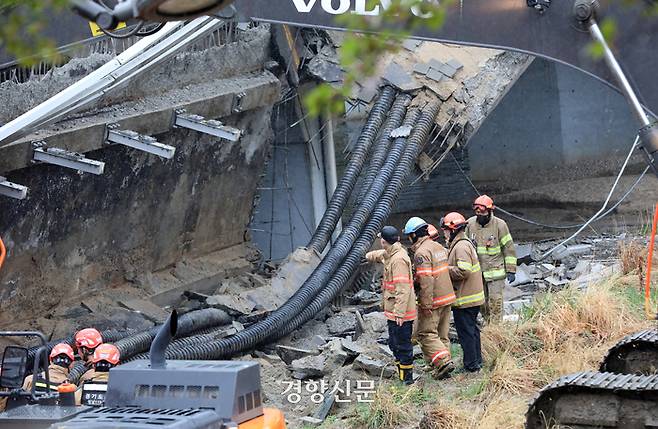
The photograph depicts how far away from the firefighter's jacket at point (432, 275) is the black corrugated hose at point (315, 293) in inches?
100

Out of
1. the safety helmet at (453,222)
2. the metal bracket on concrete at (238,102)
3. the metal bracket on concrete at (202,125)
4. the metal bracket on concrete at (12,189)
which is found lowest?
the safety helmet at (453,222)

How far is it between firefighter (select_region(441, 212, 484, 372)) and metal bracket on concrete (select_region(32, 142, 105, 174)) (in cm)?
383

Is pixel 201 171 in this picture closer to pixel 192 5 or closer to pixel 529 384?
pixel 529 384

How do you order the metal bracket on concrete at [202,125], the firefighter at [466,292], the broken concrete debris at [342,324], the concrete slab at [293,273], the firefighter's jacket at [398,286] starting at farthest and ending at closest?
the concrete slab at [293,273]
the metal bracket on concrete at [202,125]
the broken concrete debris at [342,324]
the firefighter at [466,292]
the firefighter's jacket at [398,286]

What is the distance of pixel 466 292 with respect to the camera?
38.3 ft

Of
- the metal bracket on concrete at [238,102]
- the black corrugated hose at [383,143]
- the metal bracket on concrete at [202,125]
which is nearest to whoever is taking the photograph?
the metal bracket on concrete at [202,125]

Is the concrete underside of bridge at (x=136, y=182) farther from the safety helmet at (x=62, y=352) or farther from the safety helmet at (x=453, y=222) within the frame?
the safety helmet at (x=453, y=222)

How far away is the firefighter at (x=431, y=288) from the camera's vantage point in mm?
11391

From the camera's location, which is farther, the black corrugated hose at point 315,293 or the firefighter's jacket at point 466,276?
the black corrugated hose at point 315,293

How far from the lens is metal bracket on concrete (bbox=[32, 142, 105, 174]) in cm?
1275

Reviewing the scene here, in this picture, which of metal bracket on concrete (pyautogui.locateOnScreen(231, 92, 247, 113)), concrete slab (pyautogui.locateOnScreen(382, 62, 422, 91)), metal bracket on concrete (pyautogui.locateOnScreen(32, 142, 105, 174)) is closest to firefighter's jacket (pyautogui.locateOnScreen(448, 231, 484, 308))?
metal bracket on concrete (pyautogui.locateOnScreen(32, 142, 105, 174))

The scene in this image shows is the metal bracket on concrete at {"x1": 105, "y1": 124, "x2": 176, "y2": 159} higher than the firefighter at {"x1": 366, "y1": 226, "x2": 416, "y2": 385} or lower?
higher

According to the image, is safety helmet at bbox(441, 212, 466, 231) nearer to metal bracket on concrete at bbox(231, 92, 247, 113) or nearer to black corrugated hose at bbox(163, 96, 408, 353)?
black corrugated hose at bbox(163, 96, 408, 353)

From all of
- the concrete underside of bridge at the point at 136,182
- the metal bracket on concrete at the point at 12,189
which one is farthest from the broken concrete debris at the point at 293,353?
the metal bracket on concrete at the point at 12,189
